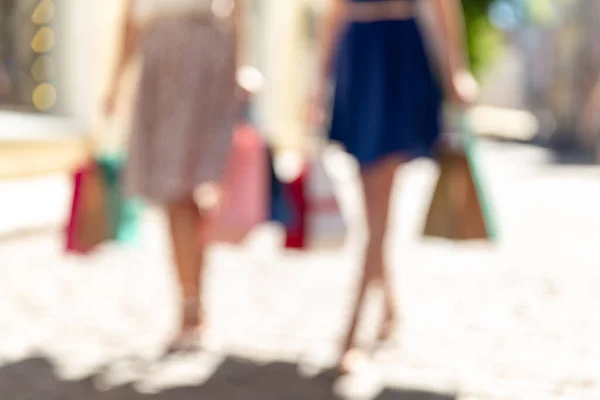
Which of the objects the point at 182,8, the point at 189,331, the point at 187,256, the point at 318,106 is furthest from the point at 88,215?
the point at 318,106

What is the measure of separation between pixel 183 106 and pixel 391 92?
71 cm

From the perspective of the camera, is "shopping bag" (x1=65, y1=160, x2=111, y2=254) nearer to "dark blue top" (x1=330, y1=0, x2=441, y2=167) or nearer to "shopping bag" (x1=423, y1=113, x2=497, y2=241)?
"dark blue top" (x1=330, y1=0, x2=441, y2=167)

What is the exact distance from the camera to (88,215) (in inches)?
109

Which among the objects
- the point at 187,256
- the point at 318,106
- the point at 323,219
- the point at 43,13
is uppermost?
the point at 43,13

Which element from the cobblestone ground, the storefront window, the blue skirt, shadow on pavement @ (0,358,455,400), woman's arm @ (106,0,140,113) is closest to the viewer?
shadow on pavement @ (0,358,455,400)

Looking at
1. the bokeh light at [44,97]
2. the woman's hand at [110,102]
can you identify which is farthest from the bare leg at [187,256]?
the bokeh light at [44,97]

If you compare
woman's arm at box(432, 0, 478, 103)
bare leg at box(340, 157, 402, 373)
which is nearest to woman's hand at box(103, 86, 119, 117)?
bare leg at box(340, 157, 402, 373)

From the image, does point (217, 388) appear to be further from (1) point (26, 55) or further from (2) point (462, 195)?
(1) point (26, 55)

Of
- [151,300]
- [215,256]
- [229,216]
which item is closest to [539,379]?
[229,216]

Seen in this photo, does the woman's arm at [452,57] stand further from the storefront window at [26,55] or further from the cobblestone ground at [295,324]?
the storefront window at [26,55]

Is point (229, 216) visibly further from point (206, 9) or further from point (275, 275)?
point (275, 275)

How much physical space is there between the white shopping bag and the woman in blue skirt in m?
0.14

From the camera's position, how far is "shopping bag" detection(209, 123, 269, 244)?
2623 mm

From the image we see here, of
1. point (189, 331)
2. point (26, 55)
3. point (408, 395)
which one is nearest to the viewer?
point (408, 395)
